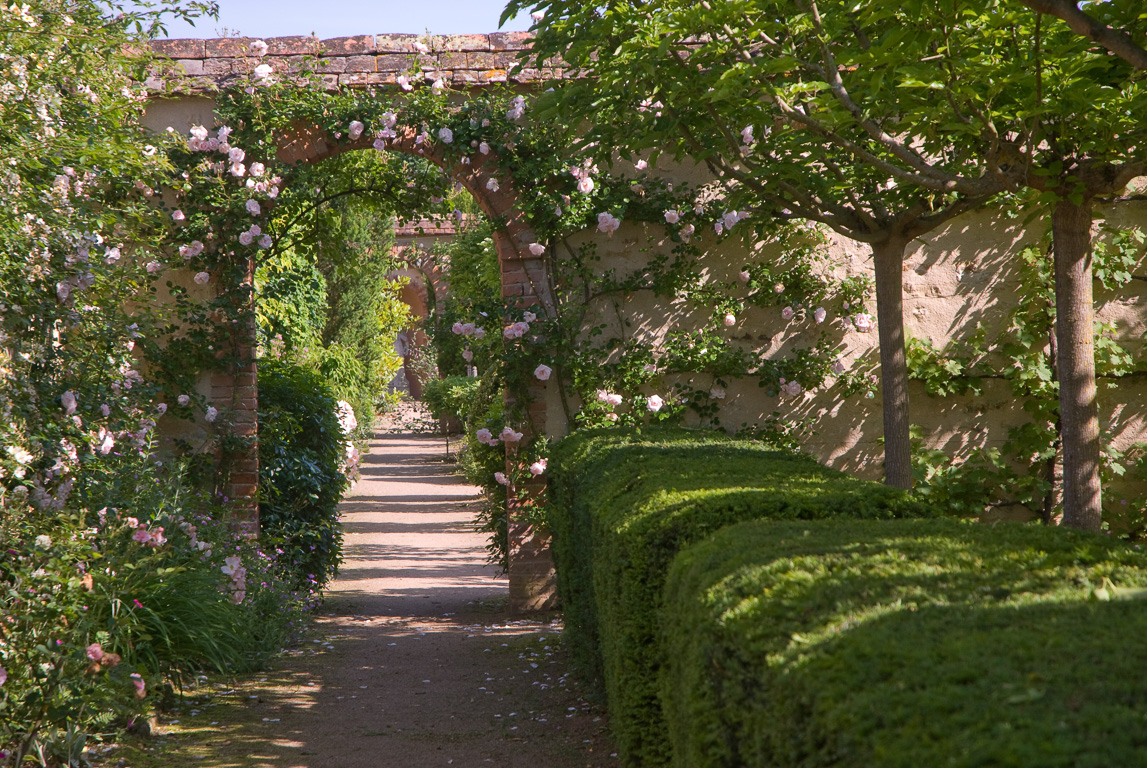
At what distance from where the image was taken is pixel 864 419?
6402 millimetres

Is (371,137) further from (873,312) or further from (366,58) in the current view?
(873,312)

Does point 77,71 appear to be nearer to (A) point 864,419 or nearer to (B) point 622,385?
(B) point 622,385

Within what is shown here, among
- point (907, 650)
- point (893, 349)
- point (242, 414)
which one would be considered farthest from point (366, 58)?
point (907, 650)

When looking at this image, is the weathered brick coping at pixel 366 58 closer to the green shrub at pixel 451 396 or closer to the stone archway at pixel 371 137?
the stone archway at pixel 371 137

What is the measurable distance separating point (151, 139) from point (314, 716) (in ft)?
9.07

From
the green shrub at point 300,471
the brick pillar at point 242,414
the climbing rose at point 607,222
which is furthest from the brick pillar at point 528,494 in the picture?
the brick pillar at point 242,414

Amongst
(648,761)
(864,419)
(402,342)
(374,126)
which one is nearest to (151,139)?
(374,126)

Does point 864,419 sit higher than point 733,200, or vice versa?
point 733,200

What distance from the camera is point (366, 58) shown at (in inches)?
250

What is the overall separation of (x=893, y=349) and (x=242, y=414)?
4.04 metres

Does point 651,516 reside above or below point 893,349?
below

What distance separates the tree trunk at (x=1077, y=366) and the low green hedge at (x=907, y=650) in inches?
65.7

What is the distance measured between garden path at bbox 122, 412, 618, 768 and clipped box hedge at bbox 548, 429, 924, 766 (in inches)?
17.5

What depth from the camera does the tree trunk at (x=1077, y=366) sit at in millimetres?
3762
